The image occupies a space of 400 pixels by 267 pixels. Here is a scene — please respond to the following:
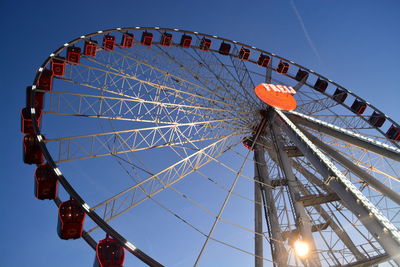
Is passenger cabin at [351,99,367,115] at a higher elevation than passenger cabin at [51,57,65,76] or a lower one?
higher

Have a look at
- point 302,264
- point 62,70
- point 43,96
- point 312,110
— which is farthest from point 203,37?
point 302,264

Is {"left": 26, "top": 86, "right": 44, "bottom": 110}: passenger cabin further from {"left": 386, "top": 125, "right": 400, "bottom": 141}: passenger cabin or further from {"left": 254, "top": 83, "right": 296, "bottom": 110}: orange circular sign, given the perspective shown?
{"left": 386, "top": 125, "right": 400, "bottom": 141}: passenger cabin

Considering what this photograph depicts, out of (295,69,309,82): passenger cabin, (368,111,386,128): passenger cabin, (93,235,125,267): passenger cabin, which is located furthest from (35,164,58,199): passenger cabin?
(368,111,386,128): passenger cabin

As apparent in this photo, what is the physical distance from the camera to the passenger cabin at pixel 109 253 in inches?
322

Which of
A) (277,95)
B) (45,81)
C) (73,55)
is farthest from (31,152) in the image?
(277,95)

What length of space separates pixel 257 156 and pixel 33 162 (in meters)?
11.2

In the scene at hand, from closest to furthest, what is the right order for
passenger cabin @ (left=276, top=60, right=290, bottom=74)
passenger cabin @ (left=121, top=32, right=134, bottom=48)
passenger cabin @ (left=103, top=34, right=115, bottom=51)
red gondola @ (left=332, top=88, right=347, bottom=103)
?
passenger cabin @ (left=103, top=34, right=115, bottom=51) → passenger cabin @ (left=121, top=32, right=134, bottom=48) → red gondola @ (left=332, top=88, right=347, bottom=103) → passenger cabin @ (left=276, top=60, right=290, bottom=74)

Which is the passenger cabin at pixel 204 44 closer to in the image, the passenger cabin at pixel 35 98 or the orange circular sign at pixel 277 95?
the orange circular sign at pixel 277 95

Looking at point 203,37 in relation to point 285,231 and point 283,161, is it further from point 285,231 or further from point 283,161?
point 285,231

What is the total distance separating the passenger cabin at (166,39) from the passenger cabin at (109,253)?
14369 mm

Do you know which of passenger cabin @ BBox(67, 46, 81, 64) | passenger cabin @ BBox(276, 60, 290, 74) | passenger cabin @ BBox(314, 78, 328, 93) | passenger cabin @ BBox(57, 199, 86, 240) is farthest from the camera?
passenger cabin @ BBox(276, 60, 290, 74)

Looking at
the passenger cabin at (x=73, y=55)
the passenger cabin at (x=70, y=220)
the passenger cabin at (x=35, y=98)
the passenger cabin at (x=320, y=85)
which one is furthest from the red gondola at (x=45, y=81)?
the passenger cabin at (x=320, y=85)

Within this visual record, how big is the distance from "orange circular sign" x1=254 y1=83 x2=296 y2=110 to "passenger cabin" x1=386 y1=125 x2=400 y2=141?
669 cm

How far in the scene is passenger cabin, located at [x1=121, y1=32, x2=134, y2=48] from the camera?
18.9 metres
